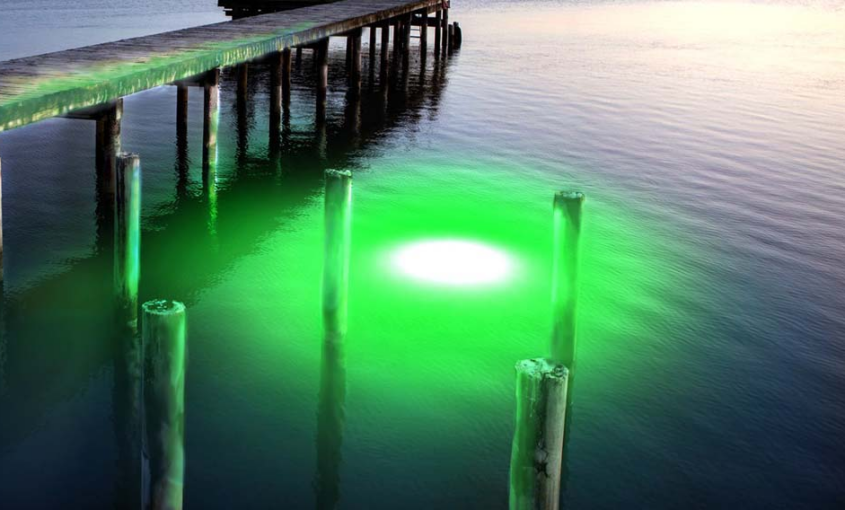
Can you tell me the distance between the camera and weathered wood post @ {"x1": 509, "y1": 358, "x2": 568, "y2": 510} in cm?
472

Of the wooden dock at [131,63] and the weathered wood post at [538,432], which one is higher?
the wooden dock at [131,63]

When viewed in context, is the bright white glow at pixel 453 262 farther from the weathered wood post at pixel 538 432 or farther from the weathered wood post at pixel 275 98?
the weathered wood post at pixel 538 432

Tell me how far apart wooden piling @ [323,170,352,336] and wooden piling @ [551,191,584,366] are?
164cm

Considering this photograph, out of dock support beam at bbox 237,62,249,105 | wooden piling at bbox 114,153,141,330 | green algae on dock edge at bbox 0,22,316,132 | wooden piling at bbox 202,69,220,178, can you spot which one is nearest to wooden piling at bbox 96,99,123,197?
green algae on dock edge at bbox 0,22,316,132

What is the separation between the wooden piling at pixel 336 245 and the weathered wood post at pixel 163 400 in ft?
7.88

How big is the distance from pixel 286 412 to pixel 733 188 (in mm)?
10306

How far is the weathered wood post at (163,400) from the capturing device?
5230 mm

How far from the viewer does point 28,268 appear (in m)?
10.7

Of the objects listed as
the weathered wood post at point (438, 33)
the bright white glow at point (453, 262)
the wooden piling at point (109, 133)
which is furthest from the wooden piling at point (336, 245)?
the weathered wood post at point (438, 33)

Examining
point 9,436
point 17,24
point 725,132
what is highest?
point 17,24

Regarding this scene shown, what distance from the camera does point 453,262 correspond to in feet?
38.5

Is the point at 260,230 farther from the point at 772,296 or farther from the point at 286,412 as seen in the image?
the point at 772,296

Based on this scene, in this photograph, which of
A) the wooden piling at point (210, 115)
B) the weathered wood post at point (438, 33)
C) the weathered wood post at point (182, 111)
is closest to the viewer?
the wooden piling at point (210, 115)

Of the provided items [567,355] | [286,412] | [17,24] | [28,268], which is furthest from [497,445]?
[17,24]
